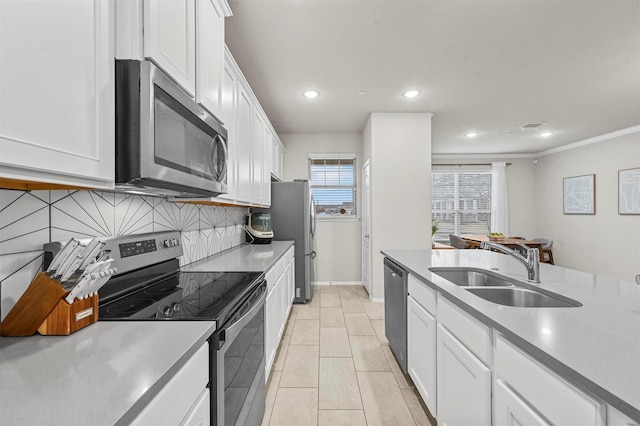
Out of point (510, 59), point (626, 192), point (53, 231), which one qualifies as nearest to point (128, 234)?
point (53, 231)

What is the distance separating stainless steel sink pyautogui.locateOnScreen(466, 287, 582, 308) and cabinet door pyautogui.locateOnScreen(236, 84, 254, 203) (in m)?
1.80

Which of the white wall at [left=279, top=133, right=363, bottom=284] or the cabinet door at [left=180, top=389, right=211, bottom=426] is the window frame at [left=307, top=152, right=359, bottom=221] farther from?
the cabinet door at [left=180, top=389, right=211, bottom=426]

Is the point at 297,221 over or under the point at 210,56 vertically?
under

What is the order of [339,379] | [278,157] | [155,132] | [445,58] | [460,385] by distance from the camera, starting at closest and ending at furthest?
[155,132] → [460,385] → [339,379] → [445,58] → [278,157]

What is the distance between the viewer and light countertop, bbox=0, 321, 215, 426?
1.74 feet

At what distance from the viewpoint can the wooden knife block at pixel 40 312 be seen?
82cm

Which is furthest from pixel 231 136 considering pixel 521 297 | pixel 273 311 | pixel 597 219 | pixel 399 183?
pixel 597 219

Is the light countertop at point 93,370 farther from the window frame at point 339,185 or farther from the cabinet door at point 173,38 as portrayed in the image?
the window frame at point 339,185

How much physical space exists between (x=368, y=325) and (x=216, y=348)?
251cm

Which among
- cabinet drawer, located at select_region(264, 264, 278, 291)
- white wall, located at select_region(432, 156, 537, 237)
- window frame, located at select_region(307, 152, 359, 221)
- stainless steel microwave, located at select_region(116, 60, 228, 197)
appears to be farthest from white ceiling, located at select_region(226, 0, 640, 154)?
white wall, located at select_region(432, 156, 537, 237)

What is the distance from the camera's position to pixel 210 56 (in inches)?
60.6

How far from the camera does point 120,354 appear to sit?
0.74 meters

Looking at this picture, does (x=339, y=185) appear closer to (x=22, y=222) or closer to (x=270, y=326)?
(x=270, y=326)

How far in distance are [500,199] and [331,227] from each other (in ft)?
13.8
